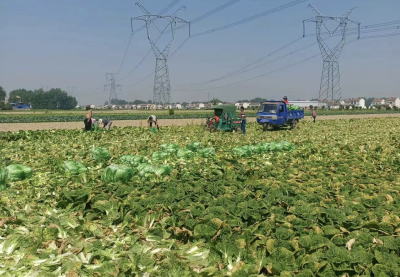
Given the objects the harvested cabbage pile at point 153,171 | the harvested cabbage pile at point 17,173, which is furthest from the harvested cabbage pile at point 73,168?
the harvested cabbage pile at point 153,171

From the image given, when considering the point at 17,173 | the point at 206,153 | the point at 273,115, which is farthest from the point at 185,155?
the point at 273,115

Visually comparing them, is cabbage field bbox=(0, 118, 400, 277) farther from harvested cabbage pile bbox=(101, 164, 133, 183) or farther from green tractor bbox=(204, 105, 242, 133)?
green tractor bbox=(204, 105, 242, 133)

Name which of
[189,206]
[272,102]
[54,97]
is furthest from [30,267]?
[54,97]

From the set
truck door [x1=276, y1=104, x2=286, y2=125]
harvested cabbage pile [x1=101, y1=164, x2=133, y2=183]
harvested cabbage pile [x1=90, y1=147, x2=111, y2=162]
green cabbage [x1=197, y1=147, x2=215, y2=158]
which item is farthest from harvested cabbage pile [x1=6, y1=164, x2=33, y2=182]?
truck door [x1=276, y1=104, x2=286, y2=125]

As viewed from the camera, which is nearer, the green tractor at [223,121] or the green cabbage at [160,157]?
the green cabbage at [160,157]

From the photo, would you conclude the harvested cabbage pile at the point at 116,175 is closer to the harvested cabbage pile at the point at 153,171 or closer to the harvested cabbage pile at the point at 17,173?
the harvested cabbage pile at the point at 153,171

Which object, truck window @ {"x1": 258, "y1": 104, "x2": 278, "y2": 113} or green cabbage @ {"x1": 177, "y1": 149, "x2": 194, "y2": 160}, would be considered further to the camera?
truck window @ {"x1": 258, "y1": 104, "x2": 278, "y2": 113}

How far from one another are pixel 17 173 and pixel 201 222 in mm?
5494

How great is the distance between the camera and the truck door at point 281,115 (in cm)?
2523

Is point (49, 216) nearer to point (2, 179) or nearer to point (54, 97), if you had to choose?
point (2, 179)

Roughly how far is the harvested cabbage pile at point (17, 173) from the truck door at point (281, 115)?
63.5 ft

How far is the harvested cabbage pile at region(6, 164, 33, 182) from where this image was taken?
26.9 feet

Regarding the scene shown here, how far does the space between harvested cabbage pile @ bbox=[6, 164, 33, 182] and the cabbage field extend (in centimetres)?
3

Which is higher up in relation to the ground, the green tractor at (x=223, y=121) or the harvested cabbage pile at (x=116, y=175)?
the green tractor at (x=223, y=121)
